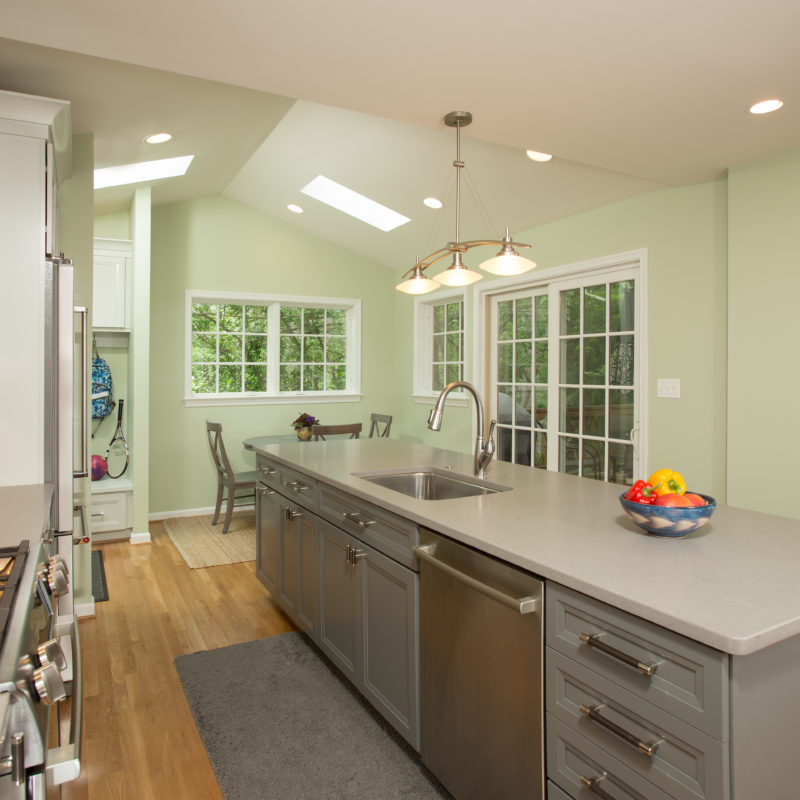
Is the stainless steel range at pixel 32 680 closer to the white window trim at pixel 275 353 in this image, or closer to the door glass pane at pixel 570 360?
the door glass pane at pixel 570 360

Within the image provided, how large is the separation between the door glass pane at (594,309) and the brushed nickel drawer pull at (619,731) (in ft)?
10.2

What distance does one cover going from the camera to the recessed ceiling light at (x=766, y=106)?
2.36 meters

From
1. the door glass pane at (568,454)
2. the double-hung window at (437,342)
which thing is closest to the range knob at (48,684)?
the door glass pane at (568,454)

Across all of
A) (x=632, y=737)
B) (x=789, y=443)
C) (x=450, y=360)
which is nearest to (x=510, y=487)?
(x=632, y=737)

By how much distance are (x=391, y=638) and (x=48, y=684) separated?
1369mm

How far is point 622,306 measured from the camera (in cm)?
390

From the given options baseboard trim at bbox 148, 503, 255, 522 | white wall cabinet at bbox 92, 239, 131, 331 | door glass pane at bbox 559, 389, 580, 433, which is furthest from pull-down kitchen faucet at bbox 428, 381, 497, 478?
baseboard trim at bbox 148, 503, 255, 522

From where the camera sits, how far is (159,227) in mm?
5461

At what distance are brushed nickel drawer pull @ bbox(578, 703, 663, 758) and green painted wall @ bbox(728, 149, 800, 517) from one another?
2198mm

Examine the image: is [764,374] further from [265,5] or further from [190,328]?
[190,328]

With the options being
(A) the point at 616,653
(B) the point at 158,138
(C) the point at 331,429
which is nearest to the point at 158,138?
(B) the point at 158,138

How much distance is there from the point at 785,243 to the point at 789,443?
95 centimetres

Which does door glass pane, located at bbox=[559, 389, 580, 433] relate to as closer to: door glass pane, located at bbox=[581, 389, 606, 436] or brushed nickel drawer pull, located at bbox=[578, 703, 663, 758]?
door glass pane, located at bbox=[581, 389, 606, 436]

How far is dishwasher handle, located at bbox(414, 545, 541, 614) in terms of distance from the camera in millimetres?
1405
